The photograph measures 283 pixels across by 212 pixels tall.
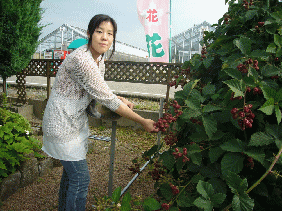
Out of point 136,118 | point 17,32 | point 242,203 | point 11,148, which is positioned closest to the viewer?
point 242,203

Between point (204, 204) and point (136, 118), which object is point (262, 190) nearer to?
point (204, 204)

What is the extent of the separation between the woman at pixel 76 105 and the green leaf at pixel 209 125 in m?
0.51

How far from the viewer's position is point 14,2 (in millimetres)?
5199

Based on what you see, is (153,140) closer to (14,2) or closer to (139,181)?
(139,181)

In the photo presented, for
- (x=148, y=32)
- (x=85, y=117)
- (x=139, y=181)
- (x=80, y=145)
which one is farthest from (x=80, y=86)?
(x=148, y=32)

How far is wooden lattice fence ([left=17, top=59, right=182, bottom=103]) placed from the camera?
5.97 m

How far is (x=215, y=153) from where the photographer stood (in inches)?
43.0

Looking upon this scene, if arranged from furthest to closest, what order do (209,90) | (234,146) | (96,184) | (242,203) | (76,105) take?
(96,184) → (76,105) → (209,90) → (234,146) → (242,203)

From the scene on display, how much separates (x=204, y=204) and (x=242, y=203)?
0.46ft

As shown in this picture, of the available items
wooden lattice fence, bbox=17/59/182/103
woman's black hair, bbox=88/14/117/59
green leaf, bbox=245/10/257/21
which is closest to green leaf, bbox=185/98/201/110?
green leaf, bbox=245/10/257/21

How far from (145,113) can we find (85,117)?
3819mm

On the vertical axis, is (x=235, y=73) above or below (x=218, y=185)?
above

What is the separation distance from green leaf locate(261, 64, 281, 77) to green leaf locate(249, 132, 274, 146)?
0.28 meters

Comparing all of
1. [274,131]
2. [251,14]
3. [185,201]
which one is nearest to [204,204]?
[185,201]
